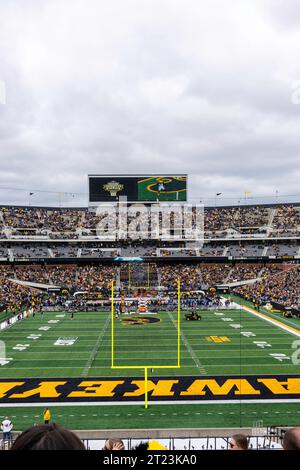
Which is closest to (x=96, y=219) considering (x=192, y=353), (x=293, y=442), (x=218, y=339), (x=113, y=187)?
(x=113, y=187)

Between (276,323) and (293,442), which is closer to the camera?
(293,442)

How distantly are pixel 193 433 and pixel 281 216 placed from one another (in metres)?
48.6

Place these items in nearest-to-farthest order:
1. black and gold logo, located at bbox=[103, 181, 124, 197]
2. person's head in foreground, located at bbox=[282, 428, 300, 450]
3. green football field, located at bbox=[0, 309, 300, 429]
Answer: person's head in foreground, located at bbox=[282, 428, 300, 450], green football field, located at bbox=[0, 309, 300, 429], black and gold logo, located at bbox=[103, 181, 124, 197]

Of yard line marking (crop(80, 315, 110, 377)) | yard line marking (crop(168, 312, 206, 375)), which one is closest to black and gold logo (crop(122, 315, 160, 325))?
yard line marking (crop(80, 315, 110, 377))

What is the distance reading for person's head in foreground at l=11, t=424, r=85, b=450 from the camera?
1450mm

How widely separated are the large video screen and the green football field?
53.6ft

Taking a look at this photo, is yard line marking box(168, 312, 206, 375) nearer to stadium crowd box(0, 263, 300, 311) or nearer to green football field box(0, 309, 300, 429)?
green football field box(0, 309, 300, 429)

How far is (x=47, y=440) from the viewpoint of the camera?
4.74ft

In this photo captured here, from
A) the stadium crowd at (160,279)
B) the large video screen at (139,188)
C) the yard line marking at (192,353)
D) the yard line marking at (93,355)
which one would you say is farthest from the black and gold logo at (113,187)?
the yard line marking at (192,353)

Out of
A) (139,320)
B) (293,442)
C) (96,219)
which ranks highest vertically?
(96,219)

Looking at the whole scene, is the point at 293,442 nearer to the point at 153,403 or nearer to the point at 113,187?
the point at 153,403

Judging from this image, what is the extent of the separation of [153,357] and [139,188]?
29.1 m

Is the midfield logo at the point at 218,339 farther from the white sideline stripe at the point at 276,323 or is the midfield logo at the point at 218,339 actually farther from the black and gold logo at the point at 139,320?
the black and gold logo at the point at 139,320

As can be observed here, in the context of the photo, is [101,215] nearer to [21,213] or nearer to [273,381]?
[21,213]
